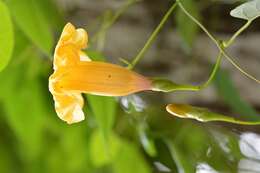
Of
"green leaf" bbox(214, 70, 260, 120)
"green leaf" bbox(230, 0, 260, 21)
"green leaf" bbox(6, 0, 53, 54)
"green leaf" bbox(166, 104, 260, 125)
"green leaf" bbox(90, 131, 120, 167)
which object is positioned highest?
"green leaf" bbox(230, 0, 260, 21)

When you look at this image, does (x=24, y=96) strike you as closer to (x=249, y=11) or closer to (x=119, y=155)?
(x=119, y=155)

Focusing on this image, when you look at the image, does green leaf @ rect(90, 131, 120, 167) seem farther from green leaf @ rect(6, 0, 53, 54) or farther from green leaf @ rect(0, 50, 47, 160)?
green leaf @ rect(6, 0, 53, 54)

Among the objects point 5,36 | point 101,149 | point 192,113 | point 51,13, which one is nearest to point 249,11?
point 192,113

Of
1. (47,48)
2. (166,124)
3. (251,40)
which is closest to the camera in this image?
(47,48)

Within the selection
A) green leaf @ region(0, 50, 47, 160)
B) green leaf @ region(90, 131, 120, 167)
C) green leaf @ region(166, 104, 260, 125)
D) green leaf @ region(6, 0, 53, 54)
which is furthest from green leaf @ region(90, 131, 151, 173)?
green leaf @ region(166, 104, 260, 125)

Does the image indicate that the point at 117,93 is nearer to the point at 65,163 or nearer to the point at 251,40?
the point at 251,40

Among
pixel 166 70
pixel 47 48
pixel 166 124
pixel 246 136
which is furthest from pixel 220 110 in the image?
pixel 47 48

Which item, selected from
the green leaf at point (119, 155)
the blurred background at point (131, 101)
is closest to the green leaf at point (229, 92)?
the blurred background at point (131, 101)
